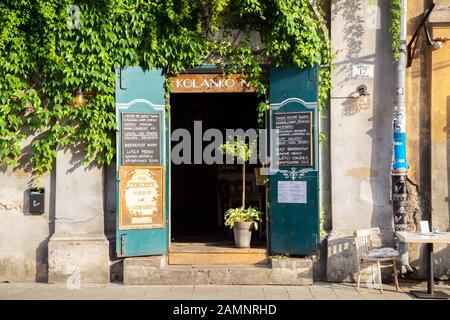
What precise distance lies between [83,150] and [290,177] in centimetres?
320

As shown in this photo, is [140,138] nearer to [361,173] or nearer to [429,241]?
[361,173]

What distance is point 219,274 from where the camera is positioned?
7988mm

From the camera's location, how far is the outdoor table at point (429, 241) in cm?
702

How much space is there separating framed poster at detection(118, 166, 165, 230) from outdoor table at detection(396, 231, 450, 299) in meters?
3.54

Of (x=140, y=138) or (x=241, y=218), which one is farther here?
(x=241, y=218)

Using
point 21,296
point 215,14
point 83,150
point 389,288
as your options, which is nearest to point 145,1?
point 215,14

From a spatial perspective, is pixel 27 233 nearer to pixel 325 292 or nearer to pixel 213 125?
pixel 325 292

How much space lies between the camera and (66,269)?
8.12 m

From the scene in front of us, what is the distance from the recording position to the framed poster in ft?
26.6

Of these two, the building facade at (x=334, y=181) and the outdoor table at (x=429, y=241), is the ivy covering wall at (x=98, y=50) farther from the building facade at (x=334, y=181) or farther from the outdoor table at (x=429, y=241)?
the outdoor table at (x=429, y=241)

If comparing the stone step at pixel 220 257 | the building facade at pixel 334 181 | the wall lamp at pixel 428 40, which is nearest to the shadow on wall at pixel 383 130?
the building facade at pixel 334 181

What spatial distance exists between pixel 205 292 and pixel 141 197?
5.70 ft

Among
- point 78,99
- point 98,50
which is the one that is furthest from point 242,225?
point 98,50

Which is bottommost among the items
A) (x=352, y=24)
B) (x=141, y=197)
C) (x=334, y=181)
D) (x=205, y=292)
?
(x=205, y=292)
